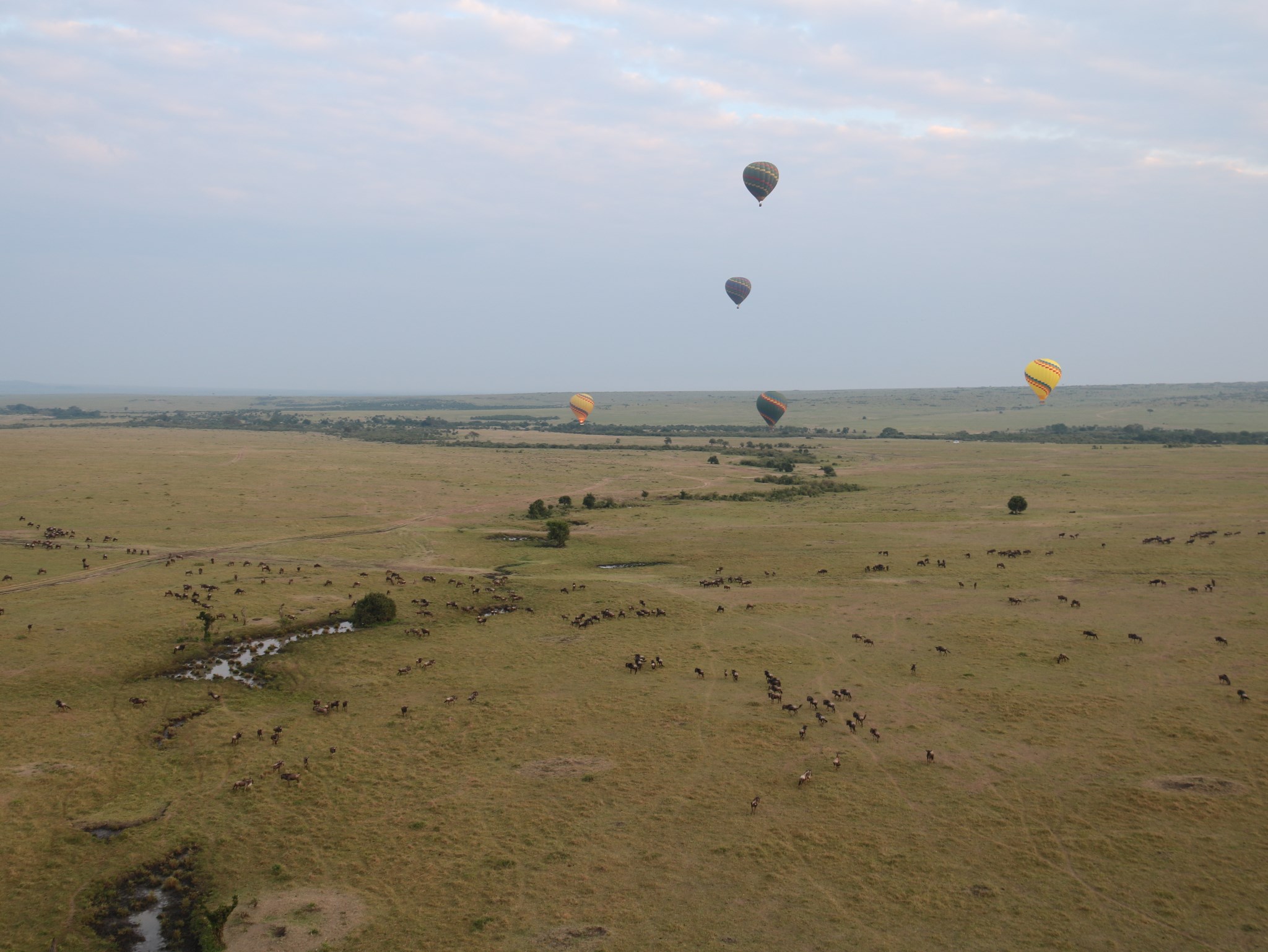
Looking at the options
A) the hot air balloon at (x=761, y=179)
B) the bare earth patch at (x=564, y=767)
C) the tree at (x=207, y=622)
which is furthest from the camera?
the hot air balloon at (x=761, y=179)

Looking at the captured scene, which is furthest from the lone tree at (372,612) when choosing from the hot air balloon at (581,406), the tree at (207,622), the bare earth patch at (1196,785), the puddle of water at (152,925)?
the hot air balloon at (581,406)

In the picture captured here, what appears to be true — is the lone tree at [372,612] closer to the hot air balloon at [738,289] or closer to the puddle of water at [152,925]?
the puddle of water at [152,925]

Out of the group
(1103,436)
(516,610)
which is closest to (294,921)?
(516,610)

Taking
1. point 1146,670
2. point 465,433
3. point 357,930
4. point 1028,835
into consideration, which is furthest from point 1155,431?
point 357,930

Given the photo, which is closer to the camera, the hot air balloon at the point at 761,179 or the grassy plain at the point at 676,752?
the grassy plain at the point at 676,752

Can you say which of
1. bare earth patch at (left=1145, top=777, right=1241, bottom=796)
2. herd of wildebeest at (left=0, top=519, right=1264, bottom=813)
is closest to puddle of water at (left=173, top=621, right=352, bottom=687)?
herd of wildebeest at (left=0, top=519, right=1264, bottom=813)

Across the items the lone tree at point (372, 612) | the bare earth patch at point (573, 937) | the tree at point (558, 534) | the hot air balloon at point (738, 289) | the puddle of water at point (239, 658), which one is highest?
the hot air balloon at point (738, 289)

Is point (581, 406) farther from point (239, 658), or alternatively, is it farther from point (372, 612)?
point (239, 658)

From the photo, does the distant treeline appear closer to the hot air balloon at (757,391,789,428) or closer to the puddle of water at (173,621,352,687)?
the hot air balloon at (757,391,789,428)

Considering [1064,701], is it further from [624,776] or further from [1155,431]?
[1155,431]
